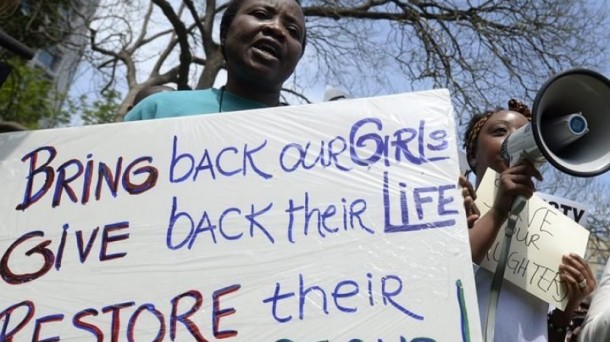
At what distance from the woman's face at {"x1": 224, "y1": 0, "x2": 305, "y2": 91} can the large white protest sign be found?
253mm

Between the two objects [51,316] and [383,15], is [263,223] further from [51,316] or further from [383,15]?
[383,15]

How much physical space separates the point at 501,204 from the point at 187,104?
823 millimetres

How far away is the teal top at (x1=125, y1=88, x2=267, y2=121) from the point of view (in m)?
1.67

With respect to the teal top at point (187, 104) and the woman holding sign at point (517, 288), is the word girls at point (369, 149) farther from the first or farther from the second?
the teal top at point (187, 104)

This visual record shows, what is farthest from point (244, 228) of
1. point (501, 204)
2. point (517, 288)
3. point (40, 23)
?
point (40, 23)

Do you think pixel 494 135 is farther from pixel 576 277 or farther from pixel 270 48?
pixel 270 48

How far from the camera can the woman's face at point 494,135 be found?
1807 millimetres

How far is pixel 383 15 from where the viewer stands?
789 centimetres

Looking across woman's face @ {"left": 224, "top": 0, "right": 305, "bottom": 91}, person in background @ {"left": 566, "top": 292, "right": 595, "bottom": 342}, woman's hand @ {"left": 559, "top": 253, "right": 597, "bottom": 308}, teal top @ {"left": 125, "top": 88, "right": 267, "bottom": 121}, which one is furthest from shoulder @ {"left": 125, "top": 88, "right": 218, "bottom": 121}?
person in background @ {"left": 566, "top": 292, "right": 595, "bottom": 342}

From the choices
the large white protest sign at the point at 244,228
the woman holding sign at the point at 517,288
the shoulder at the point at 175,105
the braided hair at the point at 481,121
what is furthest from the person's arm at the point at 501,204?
the shoulder at the point at 175,105

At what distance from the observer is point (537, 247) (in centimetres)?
155

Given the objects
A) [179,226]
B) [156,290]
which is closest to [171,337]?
[156,290]

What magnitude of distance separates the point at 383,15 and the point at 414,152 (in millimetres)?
6822

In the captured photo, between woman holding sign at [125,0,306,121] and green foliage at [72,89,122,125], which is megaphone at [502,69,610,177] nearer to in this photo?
woman holding sign at [125,0,306,121]
